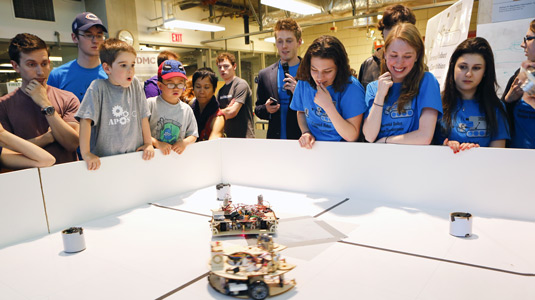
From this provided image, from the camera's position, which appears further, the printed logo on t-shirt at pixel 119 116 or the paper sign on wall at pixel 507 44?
the paper sign on wall at pixel 507 44

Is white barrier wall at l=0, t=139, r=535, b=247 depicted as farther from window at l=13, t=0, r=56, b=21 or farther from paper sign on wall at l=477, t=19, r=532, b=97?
window at l=13, t=0, r=56, b=21

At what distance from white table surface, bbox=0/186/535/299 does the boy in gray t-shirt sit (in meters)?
0.36

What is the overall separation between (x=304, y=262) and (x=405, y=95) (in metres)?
0.89

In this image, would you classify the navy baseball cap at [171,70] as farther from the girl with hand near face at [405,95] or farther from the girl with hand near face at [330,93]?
the girl with hand near face at [405,95]

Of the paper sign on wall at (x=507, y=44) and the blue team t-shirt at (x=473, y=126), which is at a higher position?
the paper sign on wall at (x=507, y=44)

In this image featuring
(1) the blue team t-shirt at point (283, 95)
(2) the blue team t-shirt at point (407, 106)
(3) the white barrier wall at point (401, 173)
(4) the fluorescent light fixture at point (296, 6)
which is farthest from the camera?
(4) the fluorescent light fixture at point (296, 6)

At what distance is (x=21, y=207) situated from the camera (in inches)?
50.5

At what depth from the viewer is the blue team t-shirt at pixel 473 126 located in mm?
1511

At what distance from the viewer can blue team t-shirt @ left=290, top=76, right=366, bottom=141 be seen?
1.66 meters

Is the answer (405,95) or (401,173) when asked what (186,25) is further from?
(401,173)

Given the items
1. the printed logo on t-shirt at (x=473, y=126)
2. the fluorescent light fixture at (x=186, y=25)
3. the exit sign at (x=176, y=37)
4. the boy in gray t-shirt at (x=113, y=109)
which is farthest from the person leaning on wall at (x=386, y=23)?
the exit sign at (x=176, y=37)

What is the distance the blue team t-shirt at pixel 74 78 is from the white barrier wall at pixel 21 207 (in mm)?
784

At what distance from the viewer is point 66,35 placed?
16.1 feet

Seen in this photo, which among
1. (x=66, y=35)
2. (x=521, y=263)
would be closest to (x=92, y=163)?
(x=521, y=263)
